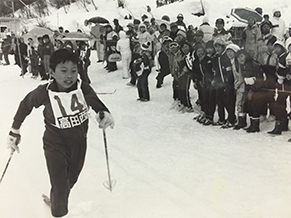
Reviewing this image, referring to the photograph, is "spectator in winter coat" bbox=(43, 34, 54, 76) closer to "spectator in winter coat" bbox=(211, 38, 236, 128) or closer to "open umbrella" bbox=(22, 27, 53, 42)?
"open umbrella" bbox=(22, 27, 53, 42)

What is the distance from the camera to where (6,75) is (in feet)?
6.40

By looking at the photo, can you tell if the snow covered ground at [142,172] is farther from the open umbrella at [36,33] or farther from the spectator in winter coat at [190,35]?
the spectator in winter coat at [190,35]

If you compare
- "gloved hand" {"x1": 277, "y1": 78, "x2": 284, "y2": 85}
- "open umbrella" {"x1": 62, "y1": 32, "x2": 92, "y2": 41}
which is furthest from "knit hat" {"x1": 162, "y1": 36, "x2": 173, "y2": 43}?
"open umbrella" {"x1": 62, "y1": 32, "x2": 92, "y2": 41}

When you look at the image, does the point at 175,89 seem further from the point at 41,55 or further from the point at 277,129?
the point at 41,55

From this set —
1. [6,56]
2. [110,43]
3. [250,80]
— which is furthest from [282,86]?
[6,56]

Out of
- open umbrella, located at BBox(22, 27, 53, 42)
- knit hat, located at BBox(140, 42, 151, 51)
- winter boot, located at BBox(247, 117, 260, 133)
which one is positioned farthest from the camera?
knit hat, located at BBox(140, 42, 151, 51)

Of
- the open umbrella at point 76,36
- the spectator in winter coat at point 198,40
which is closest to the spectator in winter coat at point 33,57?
the open umbrella at point 76,36

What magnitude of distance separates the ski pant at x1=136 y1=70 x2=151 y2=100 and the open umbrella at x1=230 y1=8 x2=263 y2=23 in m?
0.50

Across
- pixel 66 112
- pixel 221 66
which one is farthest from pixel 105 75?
pixel 221 66

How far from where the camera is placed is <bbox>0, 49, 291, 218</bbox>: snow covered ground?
1.83 m

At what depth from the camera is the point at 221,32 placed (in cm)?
242

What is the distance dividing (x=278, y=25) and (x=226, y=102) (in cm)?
56

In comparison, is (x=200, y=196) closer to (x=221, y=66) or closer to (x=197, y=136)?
(x=197, y=136)

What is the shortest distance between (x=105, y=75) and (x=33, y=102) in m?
0.40
